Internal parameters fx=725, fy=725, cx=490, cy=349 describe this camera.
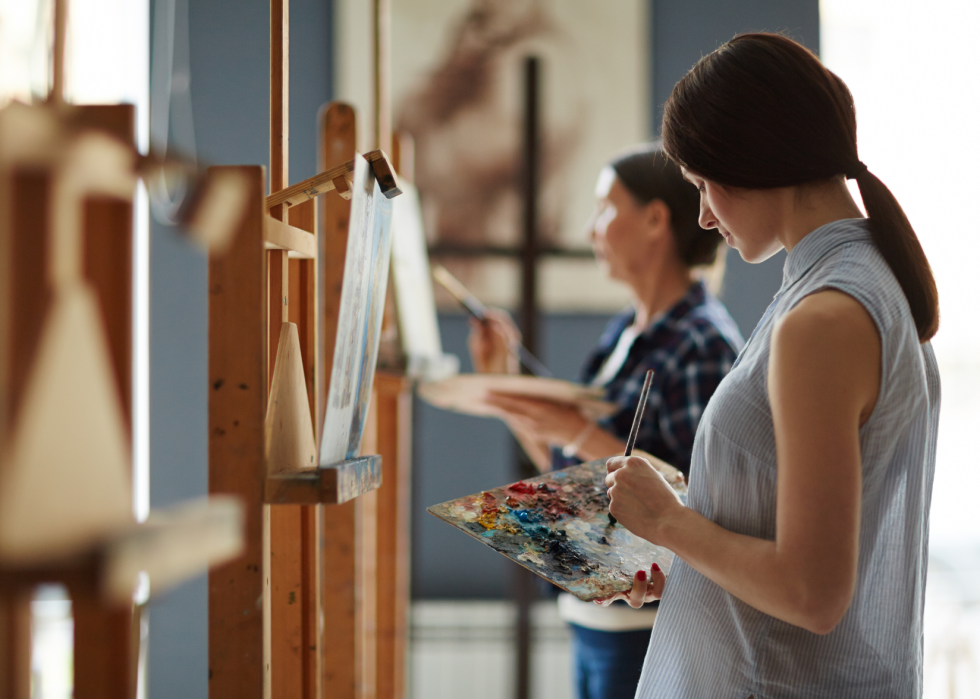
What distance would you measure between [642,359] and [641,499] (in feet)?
2.04

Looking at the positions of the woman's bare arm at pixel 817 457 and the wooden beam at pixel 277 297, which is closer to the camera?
the woman's bare arm at pixel 817 457

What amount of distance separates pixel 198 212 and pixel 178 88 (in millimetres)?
2043

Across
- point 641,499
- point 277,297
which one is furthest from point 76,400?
point 641,499

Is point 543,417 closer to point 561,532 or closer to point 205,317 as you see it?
point 561,532

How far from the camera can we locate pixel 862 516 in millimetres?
677

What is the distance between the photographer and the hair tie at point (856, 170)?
27.8 inches

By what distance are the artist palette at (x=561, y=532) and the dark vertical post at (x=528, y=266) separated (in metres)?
1.17

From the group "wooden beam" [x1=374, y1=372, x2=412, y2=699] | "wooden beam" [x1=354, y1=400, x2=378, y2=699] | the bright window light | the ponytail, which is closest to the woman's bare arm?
the ponytail

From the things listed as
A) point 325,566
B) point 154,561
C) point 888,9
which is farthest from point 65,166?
point 888,9

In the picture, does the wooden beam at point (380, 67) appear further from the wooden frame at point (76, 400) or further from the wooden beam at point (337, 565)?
the wooden frame at point (76, 400)

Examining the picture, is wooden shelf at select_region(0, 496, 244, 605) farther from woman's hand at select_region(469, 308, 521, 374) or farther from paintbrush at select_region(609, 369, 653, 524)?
woman's hand at select_region(469, 308, 521, 374)

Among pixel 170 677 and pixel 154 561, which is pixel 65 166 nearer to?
pixel 154 561

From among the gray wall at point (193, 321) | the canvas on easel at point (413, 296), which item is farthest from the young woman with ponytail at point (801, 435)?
the gray wall at point (193, 321)

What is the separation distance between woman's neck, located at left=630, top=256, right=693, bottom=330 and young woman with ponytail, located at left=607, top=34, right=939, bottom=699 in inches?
25.3
